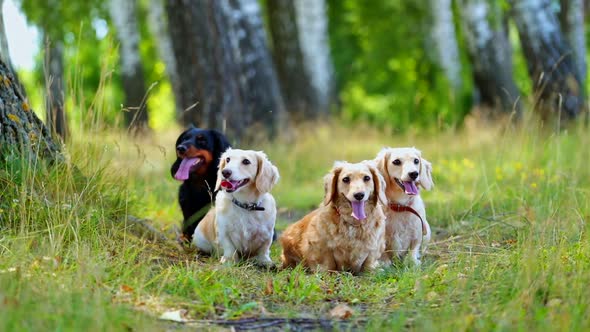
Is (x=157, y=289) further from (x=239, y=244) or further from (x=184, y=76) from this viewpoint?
(x=184, y=76)

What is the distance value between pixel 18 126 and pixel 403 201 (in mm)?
2660

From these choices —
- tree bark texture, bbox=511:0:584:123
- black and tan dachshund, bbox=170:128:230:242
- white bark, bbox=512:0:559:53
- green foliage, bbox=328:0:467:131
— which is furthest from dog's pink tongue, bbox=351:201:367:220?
green foliage, bbox=328:0:467:131

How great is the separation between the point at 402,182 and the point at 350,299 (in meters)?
1.34

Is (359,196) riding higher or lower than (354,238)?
higher

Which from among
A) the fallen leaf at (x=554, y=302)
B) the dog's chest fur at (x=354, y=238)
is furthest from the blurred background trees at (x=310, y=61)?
the fallen leaf at (x=554, y=302)

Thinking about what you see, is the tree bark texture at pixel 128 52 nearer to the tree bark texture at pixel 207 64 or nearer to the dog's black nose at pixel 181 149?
the tree bark texture at pixel 207 64

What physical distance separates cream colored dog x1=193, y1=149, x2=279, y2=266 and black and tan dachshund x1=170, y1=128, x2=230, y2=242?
70 centimetres

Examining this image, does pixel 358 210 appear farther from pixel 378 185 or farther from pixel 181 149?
pixel 181 149

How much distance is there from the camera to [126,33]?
17688 mm

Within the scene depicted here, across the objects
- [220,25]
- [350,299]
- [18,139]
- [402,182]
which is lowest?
[350,299]

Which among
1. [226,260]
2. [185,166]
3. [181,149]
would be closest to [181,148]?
[181,149]

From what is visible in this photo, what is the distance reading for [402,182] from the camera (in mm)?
5793

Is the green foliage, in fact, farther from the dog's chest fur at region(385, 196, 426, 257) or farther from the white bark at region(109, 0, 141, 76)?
the dog's chest fur at region(385, 196, 426, 257)

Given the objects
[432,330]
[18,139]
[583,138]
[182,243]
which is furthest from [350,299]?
[583,138]
